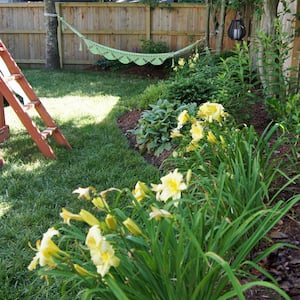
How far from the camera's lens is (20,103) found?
3631 millimetres

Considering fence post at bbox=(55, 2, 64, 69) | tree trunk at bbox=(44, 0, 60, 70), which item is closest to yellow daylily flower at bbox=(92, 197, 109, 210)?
tree trunk at bbox=(44, 0, 60, 70)

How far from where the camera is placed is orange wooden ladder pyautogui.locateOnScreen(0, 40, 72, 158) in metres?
3.55

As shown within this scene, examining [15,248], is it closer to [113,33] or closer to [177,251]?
[177,251]

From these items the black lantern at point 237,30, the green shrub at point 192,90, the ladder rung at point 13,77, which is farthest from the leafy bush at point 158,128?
the black lantern at point 237,30

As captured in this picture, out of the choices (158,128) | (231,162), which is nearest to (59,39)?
(158,128)

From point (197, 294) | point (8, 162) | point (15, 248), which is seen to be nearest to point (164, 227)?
point (197, 294)

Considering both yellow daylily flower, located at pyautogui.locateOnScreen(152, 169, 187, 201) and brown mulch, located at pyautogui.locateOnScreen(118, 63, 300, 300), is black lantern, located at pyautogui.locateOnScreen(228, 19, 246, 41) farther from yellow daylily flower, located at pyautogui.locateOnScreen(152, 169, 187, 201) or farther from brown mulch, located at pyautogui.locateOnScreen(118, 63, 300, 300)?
yellow daylily flower, located at pyautogui.locateOnScreen(152, 169, 187, 201)

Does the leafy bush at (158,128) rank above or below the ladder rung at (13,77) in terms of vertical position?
below

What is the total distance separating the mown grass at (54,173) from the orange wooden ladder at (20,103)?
0.31 feet

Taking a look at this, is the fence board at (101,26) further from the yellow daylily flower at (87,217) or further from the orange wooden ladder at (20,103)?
the yellow daylily flower at (87,217)

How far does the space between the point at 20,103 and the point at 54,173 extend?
74 cm

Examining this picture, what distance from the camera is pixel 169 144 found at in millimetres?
3627

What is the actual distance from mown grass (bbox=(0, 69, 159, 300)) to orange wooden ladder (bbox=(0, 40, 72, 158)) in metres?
0.09

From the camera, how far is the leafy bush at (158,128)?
12.2ft
